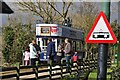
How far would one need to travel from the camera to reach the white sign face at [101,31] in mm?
9844

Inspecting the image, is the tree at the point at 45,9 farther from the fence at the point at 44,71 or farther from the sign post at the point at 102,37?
the sign post at the point at 102,37

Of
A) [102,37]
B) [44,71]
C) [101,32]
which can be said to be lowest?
[44,71]

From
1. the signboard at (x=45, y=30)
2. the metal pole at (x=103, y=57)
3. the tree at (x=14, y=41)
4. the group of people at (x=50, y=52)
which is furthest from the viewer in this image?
the tree at (x=14, y=41)

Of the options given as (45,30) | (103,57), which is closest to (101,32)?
(103,57)

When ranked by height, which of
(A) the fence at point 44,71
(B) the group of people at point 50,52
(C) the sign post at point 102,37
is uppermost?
(C) the sign post at point 102,37

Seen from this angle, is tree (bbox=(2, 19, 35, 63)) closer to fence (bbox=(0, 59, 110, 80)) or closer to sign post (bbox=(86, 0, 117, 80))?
fence (bbox=(0, 59, 110, 80))

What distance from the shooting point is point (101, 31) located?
992 cm

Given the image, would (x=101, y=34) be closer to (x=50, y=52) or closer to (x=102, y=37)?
(x=102, y=37)

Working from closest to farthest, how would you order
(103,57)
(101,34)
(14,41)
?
1. (103,57)
2. (101,34)
3. (14,41)

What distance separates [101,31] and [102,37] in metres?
0.27

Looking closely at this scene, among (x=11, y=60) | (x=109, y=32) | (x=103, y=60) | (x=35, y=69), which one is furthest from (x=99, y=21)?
(x=11, y=60)

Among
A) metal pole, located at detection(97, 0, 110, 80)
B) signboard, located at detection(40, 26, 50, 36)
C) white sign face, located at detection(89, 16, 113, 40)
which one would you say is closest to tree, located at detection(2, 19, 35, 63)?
signboard, located at detection(40, 26, 50, 36)

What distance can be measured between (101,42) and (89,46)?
45.0m

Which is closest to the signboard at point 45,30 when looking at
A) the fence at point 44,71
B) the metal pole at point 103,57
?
the fence at point 44,71
